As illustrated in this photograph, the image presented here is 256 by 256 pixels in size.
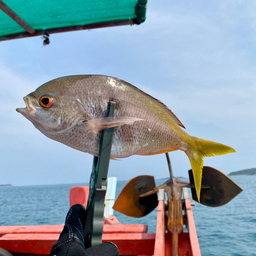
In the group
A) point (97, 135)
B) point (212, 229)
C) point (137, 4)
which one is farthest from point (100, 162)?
point (212, 229)

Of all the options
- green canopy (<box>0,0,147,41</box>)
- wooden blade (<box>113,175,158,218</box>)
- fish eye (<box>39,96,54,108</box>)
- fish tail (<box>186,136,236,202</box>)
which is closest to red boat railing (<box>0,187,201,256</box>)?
wooden blade (<box>113,175,158,218</box>)

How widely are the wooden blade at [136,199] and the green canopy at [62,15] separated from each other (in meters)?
3.50

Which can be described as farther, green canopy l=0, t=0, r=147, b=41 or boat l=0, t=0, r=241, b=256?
green canopy l=0, t=0, r=147, b=41

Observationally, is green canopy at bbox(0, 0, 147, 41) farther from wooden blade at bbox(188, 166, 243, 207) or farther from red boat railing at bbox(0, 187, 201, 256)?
wooden blade at bbox(188, 166, 243, 207)

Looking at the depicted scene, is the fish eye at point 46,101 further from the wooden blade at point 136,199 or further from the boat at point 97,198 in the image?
the wooden blade at point 136,199

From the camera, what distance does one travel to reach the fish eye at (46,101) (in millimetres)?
962

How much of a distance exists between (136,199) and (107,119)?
169 inches

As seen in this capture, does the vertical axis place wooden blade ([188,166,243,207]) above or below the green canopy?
below

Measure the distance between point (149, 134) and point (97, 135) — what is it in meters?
0.26

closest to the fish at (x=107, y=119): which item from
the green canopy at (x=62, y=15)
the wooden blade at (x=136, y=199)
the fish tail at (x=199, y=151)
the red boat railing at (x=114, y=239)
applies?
the fish tail at (x=199, y=151)

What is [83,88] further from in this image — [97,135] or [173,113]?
[173,113]

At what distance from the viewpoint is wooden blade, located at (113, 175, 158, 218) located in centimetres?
486

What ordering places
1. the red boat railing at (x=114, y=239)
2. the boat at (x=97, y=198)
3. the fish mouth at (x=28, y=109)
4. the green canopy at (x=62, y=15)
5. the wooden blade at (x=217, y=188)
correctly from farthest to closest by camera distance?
the wooden blade at (x=217, y=188) → the red boat railing at (x=114, y=239) → the green canopy at (x=62, y=15) → the boat at (x=97, y=198) → the fish mouth at (x=28, y=109)

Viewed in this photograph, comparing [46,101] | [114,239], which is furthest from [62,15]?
[114,239]
